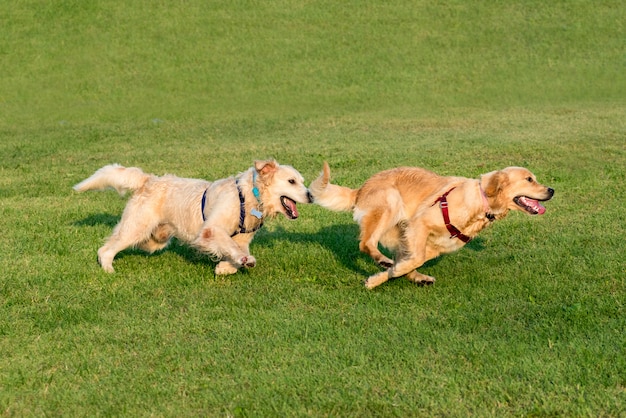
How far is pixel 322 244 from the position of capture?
9648 millimetres

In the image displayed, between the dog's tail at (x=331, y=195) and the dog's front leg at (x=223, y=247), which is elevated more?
the dog's tail at (x=331, y=195)

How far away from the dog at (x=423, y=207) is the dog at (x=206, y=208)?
1.66 ft

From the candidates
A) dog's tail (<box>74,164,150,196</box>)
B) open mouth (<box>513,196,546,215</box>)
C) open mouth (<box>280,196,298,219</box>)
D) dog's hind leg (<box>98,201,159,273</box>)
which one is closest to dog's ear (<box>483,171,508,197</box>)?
open mouth (<box>513,196,546,215</box>)

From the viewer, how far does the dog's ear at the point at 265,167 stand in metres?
8.06

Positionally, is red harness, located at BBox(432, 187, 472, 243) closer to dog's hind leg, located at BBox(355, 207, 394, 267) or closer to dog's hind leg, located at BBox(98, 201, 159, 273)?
dog's hind leg, located at BBox(355, 207, 394, 267)

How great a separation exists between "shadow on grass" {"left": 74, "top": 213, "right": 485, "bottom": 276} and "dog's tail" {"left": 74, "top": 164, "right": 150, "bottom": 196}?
2.73ft

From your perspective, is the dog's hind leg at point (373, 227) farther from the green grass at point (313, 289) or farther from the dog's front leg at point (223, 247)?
the dog's front leg at point (223, 247)

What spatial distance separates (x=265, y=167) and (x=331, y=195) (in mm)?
913

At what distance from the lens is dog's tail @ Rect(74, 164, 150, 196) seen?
887cm

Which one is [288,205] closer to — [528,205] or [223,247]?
[223,247]

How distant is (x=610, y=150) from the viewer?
16.7 metres

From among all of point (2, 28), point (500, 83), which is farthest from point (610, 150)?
point (2, 28)

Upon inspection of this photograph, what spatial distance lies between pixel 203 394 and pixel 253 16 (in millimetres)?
35361

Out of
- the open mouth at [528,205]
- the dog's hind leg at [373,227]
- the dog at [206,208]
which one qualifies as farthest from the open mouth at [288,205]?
the open mouth at [528,205]
